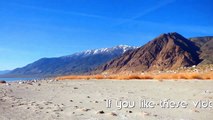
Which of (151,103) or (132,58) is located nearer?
(151,103)

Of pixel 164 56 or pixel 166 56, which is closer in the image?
pixel 166 56

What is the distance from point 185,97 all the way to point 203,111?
2854mm

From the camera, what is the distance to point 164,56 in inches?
6693

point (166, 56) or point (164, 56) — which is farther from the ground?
point (164, 56)

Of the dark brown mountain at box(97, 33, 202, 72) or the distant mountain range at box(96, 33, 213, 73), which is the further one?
the dark brown mountain at box(97, 33, 202, 72)

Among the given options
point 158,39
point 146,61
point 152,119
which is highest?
point 158,39

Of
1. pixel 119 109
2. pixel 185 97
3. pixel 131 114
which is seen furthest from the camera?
pixel 185 97

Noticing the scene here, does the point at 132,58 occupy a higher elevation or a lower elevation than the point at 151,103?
higher

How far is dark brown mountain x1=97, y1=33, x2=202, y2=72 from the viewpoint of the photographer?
15162 centimetres

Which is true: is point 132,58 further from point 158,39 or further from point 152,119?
point 152,119

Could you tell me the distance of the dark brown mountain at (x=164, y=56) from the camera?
15162 centimetres

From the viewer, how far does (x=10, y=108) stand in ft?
31.6

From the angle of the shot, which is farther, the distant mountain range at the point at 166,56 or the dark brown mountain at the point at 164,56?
the dark brown mountain at the point at 164,56

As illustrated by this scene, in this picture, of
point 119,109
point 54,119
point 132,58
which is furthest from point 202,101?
point 132,58
